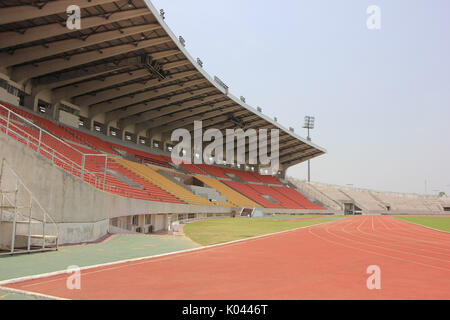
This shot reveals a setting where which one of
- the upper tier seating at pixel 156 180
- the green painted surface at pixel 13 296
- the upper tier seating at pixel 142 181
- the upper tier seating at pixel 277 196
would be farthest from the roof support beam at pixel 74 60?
the upper tier seating at pixel 277 196

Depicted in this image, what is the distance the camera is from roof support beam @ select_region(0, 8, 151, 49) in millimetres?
19825

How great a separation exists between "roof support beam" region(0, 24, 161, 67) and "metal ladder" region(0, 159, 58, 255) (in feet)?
46.8

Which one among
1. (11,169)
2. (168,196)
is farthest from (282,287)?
(168,196)

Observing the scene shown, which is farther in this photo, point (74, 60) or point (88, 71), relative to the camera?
point (88, 71)

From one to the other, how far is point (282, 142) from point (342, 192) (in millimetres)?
26279

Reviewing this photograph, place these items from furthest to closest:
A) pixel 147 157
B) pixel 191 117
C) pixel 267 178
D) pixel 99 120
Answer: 1. pixel 267 178
2. pixel 191 117
3. pixel 147 157
4. pixel 99 120

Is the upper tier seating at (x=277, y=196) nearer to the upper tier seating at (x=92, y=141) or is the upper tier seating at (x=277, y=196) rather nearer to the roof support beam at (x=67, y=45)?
the upper tier seating at (x=92, y=141)

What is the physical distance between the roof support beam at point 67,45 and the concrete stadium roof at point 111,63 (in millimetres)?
59

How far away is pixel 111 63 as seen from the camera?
2566cm

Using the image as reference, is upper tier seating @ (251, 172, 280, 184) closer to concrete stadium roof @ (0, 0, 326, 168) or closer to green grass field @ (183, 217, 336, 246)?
concrete stadium roof @ (0, 0, 326, 168)

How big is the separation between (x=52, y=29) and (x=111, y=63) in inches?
237

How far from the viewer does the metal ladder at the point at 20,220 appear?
30.1 feet

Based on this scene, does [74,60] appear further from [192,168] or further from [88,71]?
[192,168]

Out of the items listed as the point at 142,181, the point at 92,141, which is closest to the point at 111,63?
the point at 92,141
